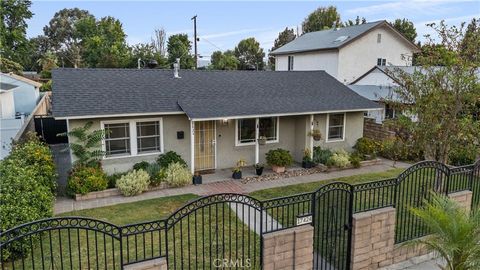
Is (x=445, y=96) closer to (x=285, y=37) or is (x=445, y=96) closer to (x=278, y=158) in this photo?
(x=278, y=158)

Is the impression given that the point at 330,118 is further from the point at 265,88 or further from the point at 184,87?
the point at 184,87

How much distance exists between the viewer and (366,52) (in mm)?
26938

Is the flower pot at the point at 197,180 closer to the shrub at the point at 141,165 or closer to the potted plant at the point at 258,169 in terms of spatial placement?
the shrub at the point at 141,165

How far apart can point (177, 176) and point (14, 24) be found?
28058 millimetres

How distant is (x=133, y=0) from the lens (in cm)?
1524

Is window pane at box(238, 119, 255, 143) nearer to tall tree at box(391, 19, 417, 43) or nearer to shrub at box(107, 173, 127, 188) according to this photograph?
shrub at box(107, 173, 127, 188)

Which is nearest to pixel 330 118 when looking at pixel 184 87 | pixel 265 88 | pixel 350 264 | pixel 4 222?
pixel 265 88

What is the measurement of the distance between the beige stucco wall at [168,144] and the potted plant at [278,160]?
3195 mm

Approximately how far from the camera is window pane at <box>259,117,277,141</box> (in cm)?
1415

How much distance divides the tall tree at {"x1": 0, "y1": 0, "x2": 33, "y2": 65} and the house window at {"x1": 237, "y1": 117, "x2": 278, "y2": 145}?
24996mm

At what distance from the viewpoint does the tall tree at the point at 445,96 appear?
7863mm

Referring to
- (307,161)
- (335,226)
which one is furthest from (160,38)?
(335,226)

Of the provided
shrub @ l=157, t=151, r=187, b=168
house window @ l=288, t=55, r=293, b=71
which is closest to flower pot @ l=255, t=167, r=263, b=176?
shrub @ l=157, t=151, r=187, b=168

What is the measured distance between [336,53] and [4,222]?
24.5 metres
